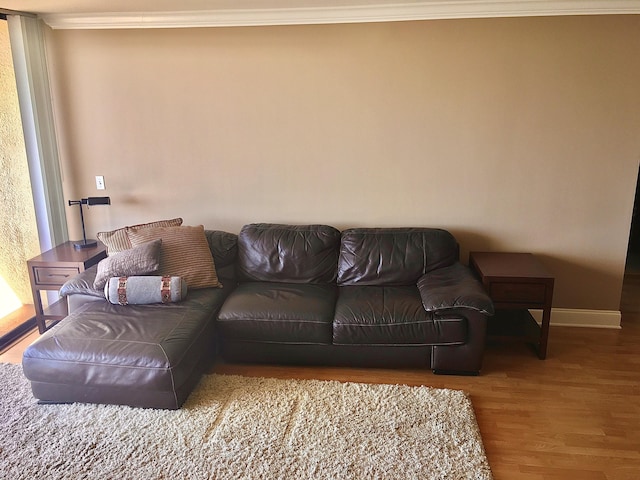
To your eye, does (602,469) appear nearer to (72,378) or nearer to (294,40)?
(72,378)

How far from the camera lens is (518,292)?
10.4 feet

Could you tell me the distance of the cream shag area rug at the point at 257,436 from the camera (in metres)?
2.24

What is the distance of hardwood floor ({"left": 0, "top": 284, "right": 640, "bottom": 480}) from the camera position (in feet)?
7.60

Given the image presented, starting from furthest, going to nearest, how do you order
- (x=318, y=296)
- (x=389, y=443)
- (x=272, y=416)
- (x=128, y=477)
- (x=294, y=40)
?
(x=294, y=40)
(x=318, y=296)
(x=272, y=416)
(x=389, y=443)
(x=128, y=477)

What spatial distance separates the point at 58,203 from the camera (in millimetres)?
3924

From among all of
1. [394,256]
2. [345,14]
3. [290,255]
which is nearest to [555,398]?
[394,256]

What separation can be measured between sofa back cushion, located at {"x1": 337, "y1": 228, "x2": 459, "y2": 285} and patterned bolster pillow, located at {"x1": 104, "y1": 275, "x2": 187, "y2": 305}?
3.82 feet

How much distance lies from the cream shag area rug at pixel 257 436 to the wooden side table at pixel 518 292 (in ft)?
2.48

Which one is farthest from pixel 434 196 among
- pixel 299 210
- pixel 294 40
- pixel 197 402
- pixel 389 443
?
pixel 197 402

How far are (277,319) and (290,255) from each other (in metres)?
0.62

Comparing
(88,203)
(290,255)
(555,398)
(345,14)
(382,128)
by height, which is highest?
(345,14)

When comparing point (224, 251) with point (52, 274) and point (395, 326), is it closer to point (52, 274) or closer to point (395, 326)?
point (52, 274)

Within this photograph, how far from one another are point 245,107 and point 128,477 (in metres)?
2.56

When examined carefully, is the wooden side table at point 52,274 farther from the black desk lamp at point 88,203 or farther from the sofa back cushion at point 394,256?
the sofa back cushion at point 394,256
